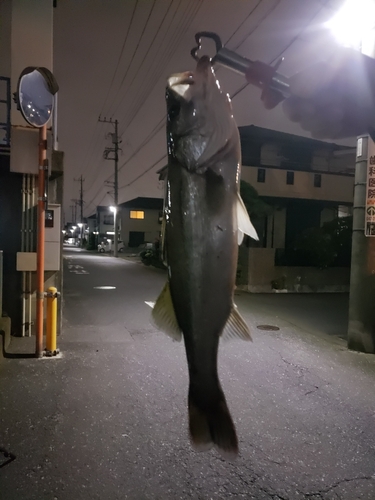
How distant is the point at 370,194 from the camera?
736 cm

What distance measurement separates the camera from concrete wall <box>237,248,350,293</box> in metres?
16.0

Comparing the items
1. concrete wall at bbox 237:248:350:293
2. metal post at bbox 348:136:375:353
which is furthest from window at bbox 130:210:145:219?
metal post at bbox 348:136:375:353

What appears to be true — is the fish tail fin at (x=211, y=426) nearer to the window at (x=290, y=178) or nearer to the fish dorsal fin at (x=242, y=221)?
the fish dorsal fin at (x=242, y=221)

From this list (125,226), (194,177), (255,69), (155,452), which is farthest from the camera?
(125,226)

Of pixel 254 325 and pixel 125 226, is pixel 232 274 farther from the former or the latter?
pixel 125 226

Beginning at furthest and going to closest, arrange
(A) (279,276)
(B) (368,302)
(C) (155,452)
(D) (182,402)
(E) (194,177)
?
1. (A) (279,276)
2. (B) (368,302)
3. (D) (182,402)
4. (C) (155,452)
5. (E) (194,177)

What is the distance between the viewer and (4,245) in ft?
26.5

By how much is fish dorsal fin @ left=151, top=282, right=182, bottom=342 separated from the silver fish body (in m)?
0.06

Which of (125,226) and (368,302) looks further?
(125,226)

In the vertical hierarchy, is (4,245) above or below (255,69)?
below

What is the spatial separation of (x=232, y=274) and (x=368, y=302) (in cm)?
686

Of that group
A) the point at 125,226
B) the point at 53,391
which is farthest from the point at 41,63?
the point at 125,226

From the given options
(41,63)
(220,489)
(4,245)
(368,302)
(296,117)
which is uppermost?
(41,63)

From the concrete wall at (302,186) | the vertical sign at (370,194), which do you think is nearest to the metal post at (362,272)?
the vertical sign at (370,194)
